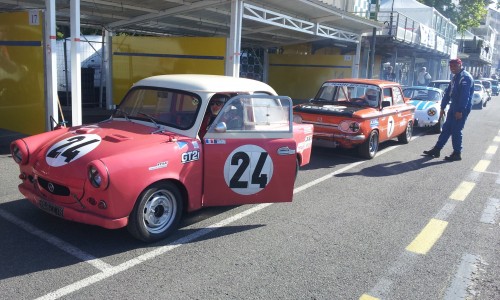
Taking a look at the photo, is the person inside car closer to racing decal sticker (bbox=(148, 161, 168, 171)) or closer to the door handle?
racing decal sticker (bbox=(148, 161, 168, 171))

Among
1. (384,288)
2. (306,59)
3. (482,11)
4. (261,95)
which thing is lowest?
(384,288)

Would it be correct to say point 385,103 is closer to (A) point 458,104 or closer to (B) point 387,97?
(B) point 387,97

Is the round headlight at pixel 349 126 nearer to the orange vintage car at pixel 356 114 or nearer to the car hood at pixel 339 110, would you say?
the orange vintage car at pixel 356 114

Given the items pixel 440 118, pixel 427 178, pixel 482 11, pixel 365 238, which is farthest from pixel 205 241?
pixel 482 11

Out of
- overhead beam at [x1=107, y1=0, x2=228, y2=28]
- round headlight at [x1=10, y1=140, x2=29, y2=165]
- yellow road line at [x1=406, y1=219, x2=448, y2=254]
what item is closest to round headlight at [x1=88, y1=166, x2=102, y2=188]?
round headlight at [x1=10, y1=140, x2=29, y2=165]

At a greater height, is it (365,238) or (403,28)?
(403,28)

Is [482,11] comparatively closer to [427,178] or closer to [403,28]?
[403,28]

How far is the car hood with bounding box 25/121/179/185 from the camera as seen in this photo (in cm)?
402

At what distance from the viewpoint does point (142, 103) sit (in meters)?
5.31

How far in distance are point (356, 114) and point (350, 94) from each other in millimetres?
1260

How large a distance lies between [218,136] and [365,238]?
197cm

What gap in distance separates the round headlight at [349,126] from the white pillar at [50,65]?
554cm

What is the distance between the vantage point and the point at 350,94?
9.55 meters

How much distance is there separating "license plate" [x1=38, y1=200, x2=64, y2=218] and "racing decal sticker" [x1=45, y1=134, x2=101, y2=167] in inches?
15.3
